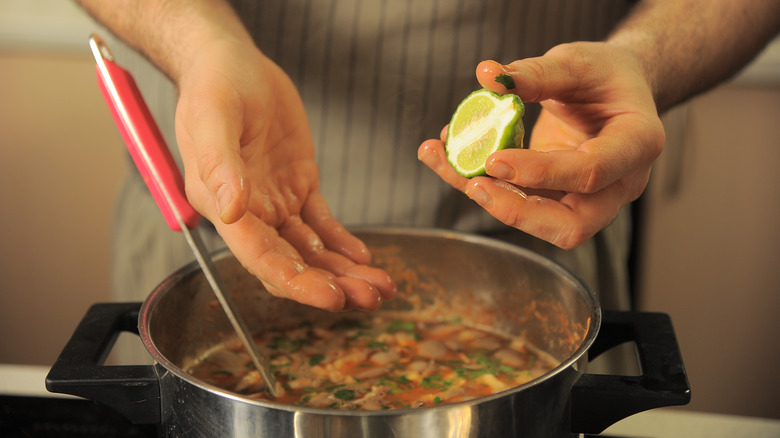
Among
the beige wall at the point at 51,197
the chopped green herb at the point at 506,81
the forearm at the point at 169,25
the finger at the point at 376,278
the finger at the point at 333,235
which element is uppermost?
the chopped green herb at the point at 506,81

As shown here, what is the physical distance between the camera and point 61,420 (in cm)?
93

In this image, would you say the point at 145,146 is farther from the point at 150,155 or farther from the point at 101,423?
the point at 101,423

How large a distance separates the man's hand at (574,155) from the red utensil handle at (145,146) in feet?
0.89

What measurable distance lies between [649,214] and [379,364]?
62.3 inches

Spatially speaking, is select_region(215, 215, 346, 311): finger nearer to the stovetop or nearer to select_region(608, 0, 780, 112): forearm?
the stovetop

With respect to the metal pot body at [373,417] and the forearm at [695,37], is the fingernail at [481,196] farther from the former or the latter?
the forearm at [695,37]

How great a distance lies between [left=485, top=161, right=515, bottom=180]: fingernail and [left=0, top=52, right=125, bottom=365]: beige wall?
6.11ft

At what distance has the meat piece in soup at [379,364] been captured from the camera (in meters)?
0.83

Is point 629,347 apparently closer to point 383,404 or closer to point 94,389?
point 383,404

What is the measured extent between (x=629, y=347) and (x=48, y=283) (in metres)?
1.88

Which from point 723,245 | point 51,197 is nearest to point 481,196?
point 723,245

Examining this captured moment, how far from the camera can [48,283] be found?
245 centimetres

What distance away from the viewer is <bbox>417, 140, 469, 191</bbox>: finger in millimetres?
747

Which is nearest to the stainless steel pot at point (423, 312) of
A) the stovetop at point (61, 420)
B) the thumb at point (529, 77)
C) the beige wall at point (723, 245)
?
the stovetop at point (61, 420)
